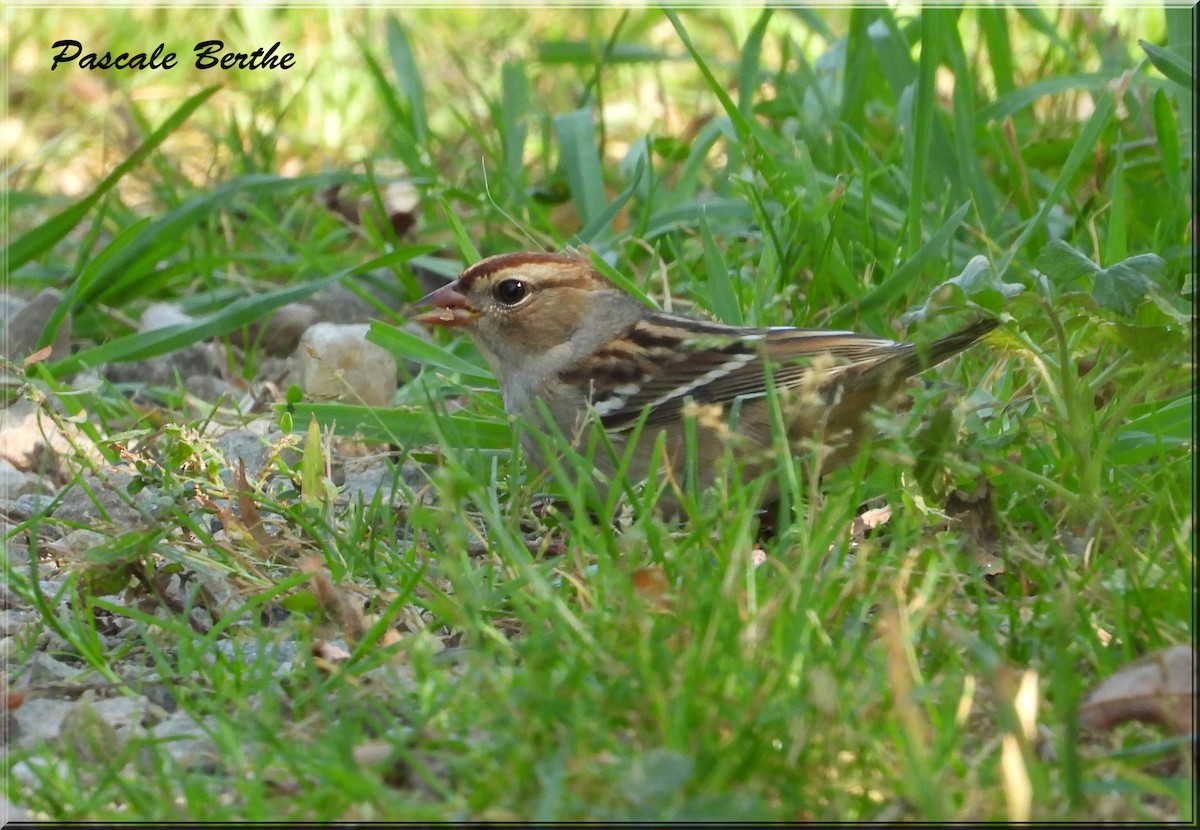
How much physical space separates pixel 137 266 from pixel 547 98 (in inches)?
84.0

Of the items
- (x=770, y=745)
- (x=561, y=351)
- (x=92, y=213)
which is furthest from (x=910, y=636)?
(x=92, y=213)

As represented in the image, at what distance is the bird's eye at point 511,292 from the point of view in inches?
149

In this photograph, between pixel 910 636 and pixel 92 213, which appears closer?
pixel 910 636

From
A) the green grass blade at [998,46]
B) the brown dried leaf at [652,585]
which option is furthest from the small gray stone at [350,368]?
the green grass blade at [998,46]

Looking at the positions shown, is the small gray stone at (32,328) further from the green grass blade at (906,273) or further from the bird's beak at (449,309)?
the green grass blade at (906,273)

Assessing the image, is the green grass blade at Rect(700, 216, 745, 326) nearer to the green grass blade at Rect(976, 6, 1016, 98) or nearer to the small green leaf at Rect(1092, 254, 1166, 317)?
the small green leaf at Rect(1092, 254, 1166, 317)

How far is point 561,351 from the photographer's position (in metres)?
3.79

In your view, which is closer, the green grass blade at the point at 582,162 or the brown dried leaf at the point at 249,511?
the brown dried leaf at the point at 249,511

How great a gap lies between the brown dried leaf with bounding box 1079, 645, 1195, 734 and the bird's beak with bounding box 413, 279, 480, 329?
2.10 meters

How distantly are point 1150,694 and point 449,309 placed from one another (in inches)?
87.5

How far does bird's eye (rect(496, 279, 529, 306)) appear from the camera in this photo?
3791 mm

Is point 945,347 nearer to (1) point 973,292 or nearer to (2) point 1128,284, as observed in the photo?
(1) point 973,292

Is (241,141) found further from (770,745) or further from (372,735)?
(770,745)

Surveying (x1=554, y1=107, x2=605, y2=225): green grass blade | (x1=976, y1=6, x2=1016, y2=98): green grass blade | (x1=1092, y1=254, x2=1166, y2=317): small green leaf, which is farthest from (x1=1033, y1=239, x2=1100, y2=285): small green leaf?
(x1=976, y1=6, x2=1016, y2=98): green grass blade
